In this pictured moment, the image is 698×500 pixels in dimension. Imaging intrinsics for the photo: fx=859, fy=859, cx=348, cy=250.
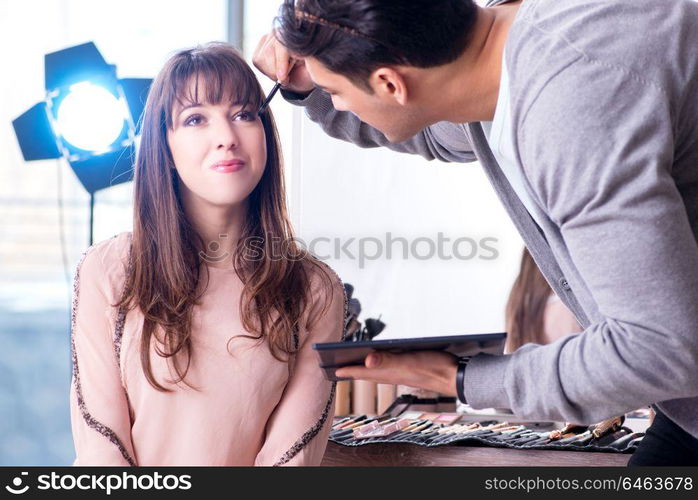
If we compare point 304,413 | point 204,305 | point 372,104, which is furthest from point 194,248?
point 372,104

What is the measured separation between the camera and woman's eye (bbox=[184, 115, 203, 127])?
57.9 inches

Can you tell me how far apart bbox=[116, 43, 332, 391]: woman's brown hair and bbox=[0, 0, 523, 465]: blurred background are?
4.94 feet

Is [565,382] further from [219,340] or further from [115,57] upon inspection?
[115,57]

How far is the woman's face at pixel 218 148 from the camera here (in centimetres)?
145

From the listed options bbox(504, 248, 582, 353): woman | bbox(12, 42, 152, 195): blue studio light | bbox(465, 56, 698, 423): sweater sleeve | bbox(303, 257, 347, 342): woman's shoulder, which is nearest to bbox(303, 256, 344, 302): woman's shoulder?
bbox(303, 257, 347, 342): woman's shoulder

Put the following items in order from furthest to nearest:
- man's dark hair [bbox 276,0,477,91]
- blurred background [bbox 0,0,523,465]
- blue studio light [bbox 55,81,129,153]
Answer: blurred background [bbox 0,0,523,465]
blue studio light [bbox 55,81,129,153]
man's dark hair [bbox 276,0,477,91]

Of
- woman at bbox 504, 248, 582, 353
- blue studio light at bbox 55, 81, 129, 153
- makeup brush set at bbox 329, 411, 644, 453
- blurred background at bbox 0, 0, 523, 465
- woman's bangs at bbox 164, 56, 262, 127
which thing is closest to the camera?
woman's bangs at bbox 164, 56, 262, 127

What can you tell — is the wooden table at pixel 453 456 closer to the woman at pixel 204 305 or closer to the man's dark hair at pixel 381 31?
the woman at pixel 204 305

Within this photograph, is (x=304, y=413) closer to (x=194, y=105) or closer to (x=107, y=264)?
(x=107, y=264)

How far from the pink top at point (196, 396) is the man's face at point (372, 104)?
0.46 meters

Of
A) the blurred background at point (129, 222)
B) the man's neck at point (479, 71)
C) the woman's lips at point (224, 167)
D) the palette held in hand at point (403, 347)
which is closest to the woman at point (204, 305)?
the woman's lips at point (224, 167)

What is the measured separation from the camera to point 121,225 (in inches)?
124

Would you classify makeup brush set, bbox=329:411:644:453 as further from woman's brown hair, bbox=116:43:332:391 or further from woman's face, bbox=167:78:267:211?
woman's face, bbox=167:78:267:211

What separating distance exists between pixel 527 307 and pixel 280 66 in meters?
1.46
